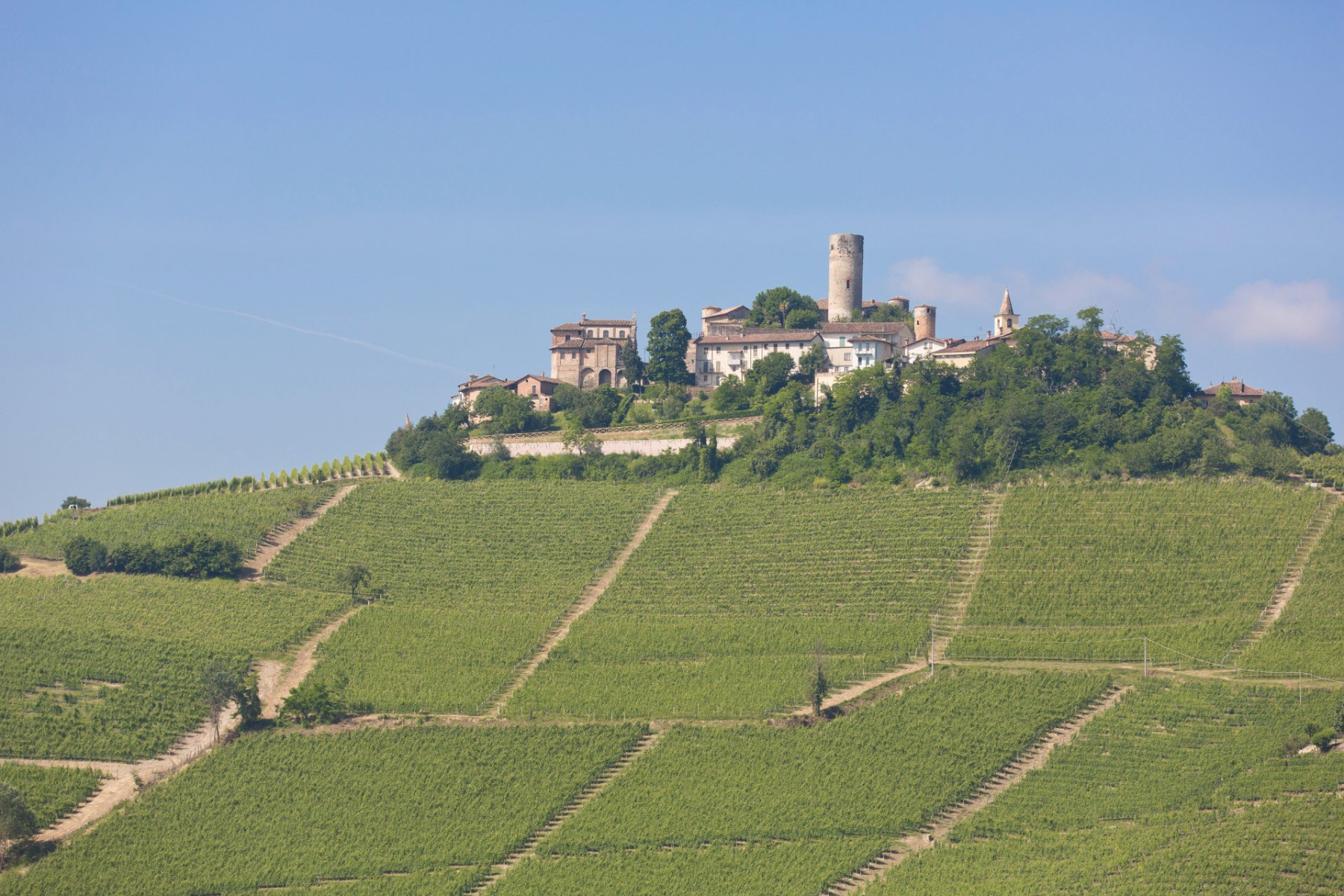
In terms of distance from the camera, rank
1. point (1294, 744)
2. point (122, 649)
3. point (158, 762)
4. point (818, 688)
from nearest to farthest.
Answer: point (1294, 744) < point (818, 688) < point (158, 762) < point (122, 649)

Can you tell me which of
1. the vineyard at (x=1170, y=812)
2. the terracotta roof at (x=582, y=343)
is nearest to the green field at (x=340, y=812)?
the vineyard at (x=1170, y=812)

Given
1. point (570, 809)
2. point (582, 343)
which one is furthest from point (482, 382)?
point (570, 809)

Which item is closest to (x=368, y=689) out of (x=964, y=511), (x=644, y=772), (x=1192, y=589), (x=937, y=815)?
(x=644, y=772)

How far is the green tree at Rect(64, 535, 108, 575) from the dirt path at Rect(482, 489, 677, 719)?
19.7 meters

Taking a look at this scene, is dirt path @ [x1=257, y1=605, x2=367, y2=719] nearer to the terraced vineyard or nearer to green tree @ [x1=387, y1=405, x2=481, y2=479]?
the terraced vineyard

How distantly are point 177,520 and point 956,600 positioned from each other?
33.3m

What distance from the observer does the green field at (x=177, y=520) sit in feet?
225

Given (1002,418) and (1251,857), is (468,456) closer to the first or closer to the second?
(1002,418)

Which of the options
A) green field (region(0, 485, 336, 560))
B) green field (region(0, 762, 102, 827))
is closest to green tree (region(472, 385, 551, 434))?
green field (region(0, 485, 336, 560))

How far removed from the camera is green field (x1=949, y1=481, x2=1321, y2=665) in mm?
53281

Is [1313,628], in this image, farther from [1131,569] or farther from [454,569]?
[454,569]

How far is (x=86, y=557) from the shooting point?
66.0m

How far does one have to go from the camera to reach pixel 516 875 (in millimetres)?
44219

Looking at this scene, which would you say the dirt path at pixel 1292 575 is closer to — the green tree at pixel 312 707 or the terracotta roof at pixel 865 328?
the green tree at pixel 312 707
